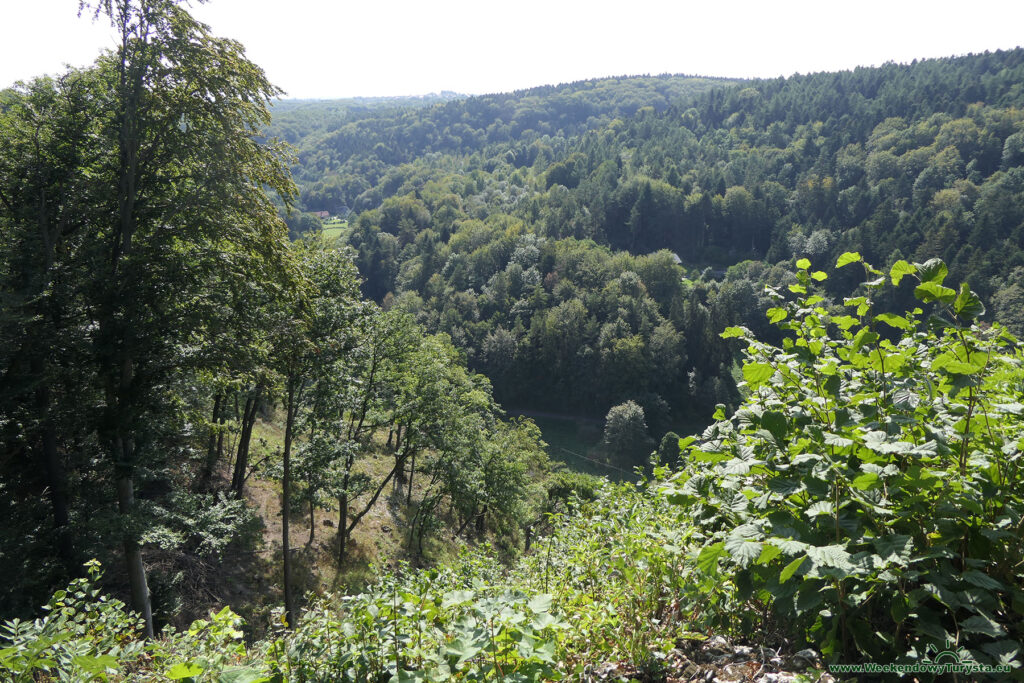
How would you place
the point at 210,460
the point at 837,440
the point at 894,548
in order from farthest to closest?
the point at 210,460 → the point at 837,440 → the point at 894,548

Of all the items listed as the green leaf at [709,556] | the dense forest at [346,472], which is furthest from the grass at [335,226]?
the green leaf at [709,556]

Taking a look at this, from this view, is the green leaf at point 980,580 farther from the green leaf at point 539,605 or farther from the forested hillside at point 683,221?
the forested hillside at point 683,221

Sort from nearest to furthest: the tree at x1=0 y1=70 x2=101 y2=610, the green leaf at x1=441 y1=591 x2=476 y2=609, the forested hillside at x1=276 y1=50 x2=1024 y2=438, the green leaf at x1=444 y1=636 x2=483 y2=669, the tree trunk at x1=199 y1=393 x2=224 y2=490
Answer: the green leaf at x1=444 y1=636 x2=483 y2=669 < the green leaf at x1=441 y1=591 x2=476 y2=609 < the tree at x1=0 y1=70 x2=101 y2=610 < the tree trunk at x1=199 y1=393 x2=224 y2=490 < the forested hillside at x1=276 y1=50 x2=1024 y2=438

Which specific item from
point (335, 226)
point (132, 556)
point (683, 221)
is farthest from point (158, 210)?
point (335, 226)

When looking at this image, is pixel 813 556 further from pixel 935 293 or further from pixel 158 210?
pixel 158 210

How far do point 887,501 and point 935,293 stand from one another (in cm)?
92

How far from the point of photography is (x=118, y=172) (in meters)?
8.43

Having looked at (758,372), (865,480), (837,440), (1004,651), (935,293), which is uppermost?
(935,293)

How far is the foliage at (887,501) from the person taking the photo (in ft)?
6.12

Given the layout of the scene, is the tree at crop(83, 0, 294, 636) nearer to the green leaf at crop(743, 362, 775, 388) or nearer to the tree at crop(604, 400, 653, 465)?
the green leaf at crop(743, 362, 775, 388)

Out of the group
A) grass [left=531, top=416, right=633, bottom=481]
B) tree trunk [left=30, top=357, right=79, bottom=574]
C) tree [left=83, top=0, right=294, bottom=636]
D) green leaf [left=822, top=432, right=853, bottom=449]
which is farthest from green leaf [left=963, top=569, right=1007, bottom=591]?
grass [left=531, top=416, right=633, bottom=481]

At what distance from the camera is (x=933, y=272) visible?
2.33 m

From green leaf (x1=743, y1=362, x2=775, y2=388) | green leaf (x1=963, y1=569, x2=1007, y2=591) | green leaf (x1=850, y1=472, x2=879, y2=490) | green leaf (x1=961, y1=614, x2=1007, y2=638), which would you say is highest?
green leaf (x1=743, y1=362, x2=775, y2=388)

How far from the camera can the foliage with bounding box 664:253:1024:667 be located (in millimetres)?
1864
